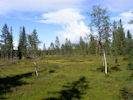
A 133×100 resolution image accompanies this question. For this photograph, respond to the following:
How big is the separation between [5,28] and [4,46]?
12238 millimetres

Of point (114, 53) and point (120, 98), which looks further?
point (114, 53)

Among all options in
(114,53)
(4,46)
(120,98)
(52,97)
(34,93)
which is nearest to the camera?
(120,98)

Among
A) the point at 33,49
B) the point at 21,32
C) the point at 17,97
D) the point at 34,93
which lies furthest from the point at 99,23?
the point at 21,32

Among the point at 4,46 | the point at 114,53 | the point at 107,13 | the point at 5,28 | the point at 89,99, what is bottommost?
the point at 89,99

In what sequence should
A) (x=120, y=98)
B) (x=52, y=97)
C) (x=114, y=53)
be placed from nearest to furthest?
(x=120, y=98) < (x=52, y=97) < (x=114, y=53)

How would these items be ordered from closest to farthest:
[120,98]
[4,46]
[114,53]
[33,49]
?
1. [120,98]
2. [33,49]
3. [114,53]
4. [4,46]

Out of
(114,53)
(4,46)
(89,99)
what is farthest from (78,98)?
(4,46)

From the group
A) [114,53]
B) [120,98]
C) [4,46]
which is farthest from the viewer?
[4,46]

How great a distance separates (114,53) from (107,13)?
15.7m

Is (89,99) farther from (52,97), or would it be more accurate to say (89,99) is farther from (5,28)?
(5,28)

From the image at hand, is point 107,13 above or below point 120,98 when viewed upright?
above

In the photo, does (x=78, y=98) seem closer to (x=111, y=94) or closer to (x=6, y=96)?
(x=111, y=94)

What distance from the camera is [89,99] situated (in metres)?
13.5

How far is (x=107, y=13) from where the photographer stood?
1091 inches
